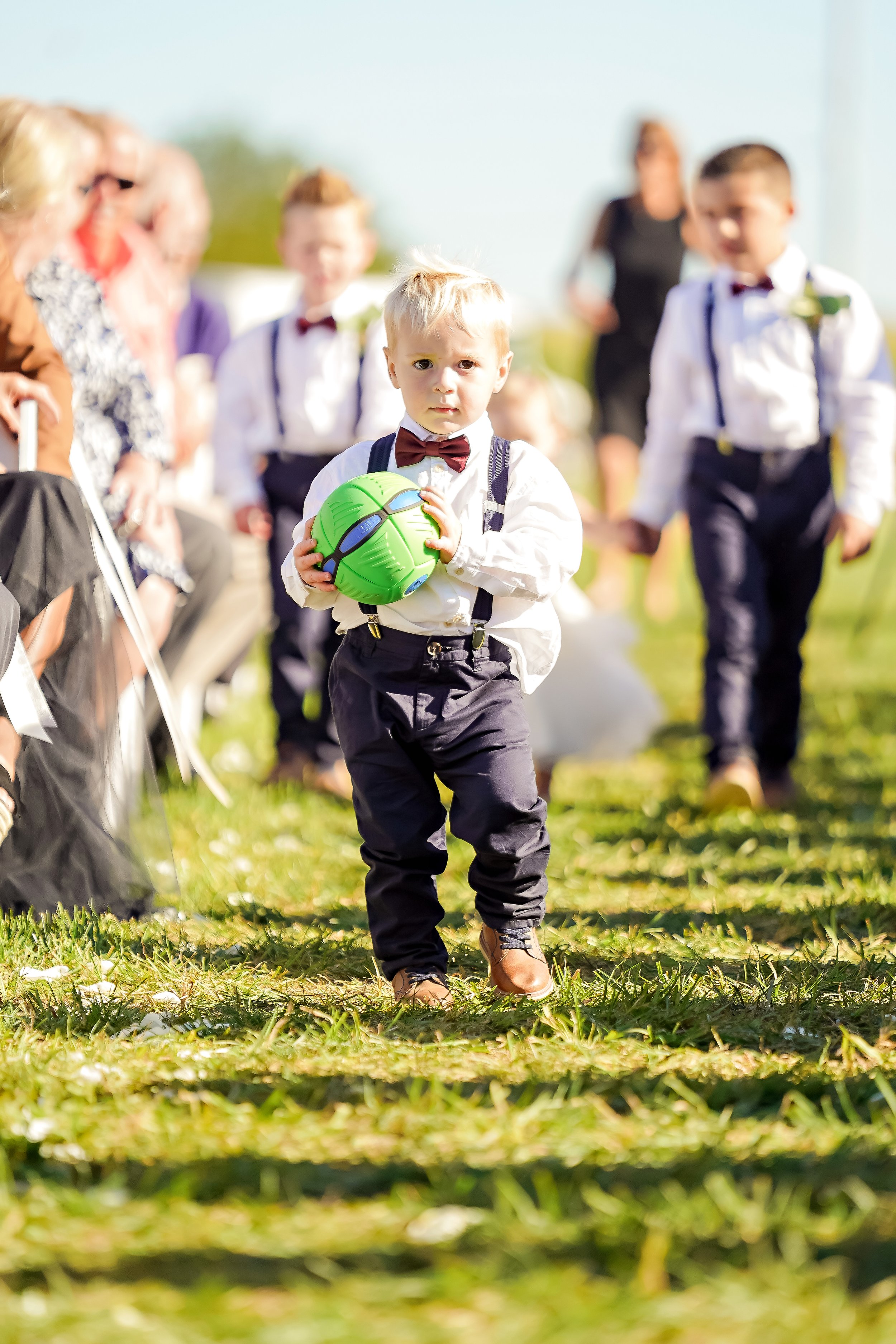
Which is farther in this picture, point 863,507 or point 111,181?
point 863,507

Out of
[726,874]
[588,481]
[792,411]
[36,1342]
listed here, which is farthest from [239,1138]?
[588,481]

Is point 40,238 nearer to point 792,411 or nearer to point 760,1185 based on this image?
point 792,411

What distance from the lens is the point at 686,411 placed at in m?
5.63

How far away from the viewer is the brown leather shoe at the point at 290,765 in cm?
585

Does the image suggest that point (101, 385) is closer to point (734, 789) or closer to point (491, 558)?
point (491, 558)

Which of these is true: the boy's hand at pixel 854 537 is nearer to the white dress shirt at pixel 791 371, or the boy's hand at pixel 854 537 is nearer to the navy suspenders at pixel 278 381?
the white dress shirt at pixel 791 371

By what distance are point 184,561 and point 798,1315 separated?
4355mm

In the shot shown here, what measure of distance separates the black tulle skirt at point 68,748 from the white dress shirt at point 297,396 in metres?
2.08

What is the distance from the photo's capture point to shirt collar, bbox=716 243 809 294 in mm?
5363

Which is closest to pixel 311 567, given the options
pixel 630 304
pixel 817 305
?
pixel 817 305

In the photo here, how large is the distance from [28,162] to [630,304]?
634 cm

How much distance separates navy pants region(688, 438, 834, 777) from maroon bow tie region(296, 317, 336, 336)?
59.0 inches

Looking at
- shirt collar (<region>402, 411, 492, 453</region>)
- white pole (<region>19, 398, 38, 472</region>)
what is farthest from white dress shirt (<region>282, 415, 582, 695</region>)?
white pole (<region>19, 398, 38, 472</region>)

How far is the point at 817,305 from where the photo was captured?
208 inches
